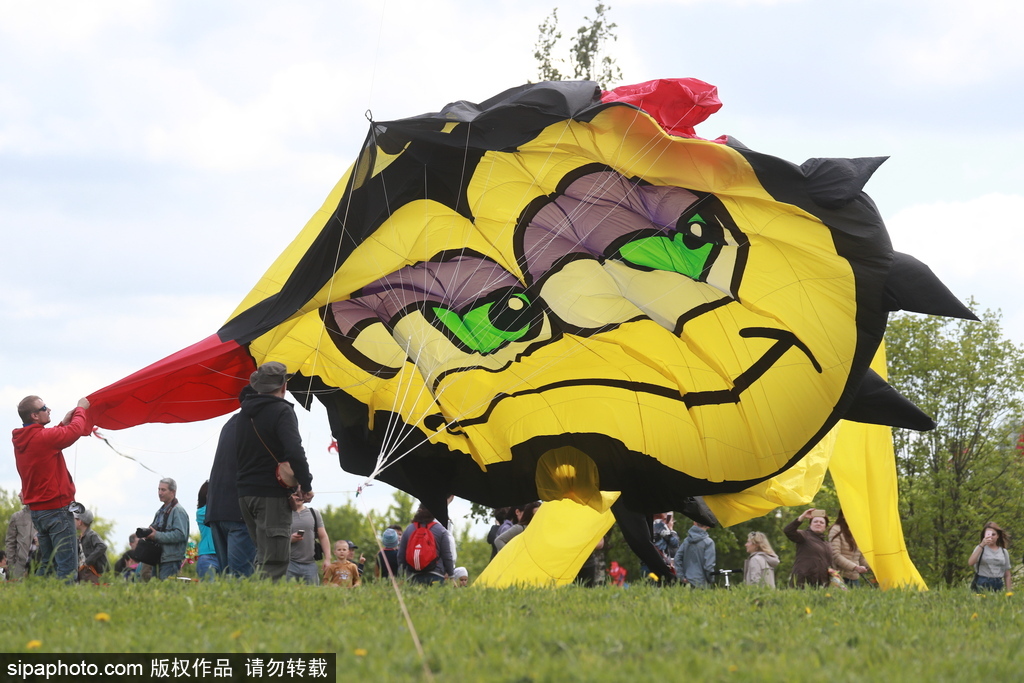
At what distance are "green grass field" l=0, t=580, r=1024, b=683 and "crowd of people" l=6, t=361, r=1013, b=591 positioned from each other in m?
0.57

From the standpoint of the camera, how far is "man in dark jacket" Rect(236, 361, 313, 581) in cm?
606

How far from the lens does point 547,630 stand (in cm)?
449

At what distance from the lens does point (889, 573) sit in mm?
8250

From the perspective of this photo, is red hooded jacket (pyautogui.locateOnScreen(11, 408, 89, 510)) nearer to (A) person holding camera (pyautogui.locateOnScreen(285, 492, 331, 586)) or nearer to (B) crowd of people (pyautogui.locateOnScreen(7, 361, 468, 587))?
(B) crowd of people (pyautogui.locateOnScreen(7, 361, 468, 587))

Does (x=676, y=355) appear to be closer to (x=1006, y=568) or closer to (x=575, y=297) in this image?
(x=575, y=297)

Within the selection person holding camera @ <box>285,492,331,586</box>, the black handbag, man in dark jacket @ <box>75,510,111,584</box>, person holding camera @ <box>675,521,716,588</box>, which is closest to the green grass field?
person holding camera @ <box>285,492,331,586</box>

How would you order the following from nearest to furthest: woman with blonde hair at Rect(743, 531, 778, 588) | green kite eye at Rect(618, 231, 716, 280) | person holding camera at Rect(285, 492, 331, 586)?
1. green kite eye at Rect(618, 231, 716, 280)
2. person holding camera at Rect(285, 492, 331, 586)
3. woman with blonde hair at Rect(743, 531, 778, 588)

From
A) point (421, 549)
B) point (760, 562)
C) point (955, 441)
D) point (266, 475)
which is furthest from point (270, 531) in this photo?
point (955, 441)

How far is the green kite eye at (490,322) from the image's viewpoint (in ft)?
27.3

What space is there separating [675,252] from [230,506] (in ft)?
12.5

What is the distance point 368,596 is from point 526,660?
1.69m

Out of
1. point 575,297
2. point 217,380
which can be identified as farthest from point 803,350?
point 217,380

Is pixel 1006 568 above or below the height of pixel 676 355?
below

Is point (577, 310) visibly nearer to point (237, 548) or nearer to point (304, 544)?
point (304, 544)
